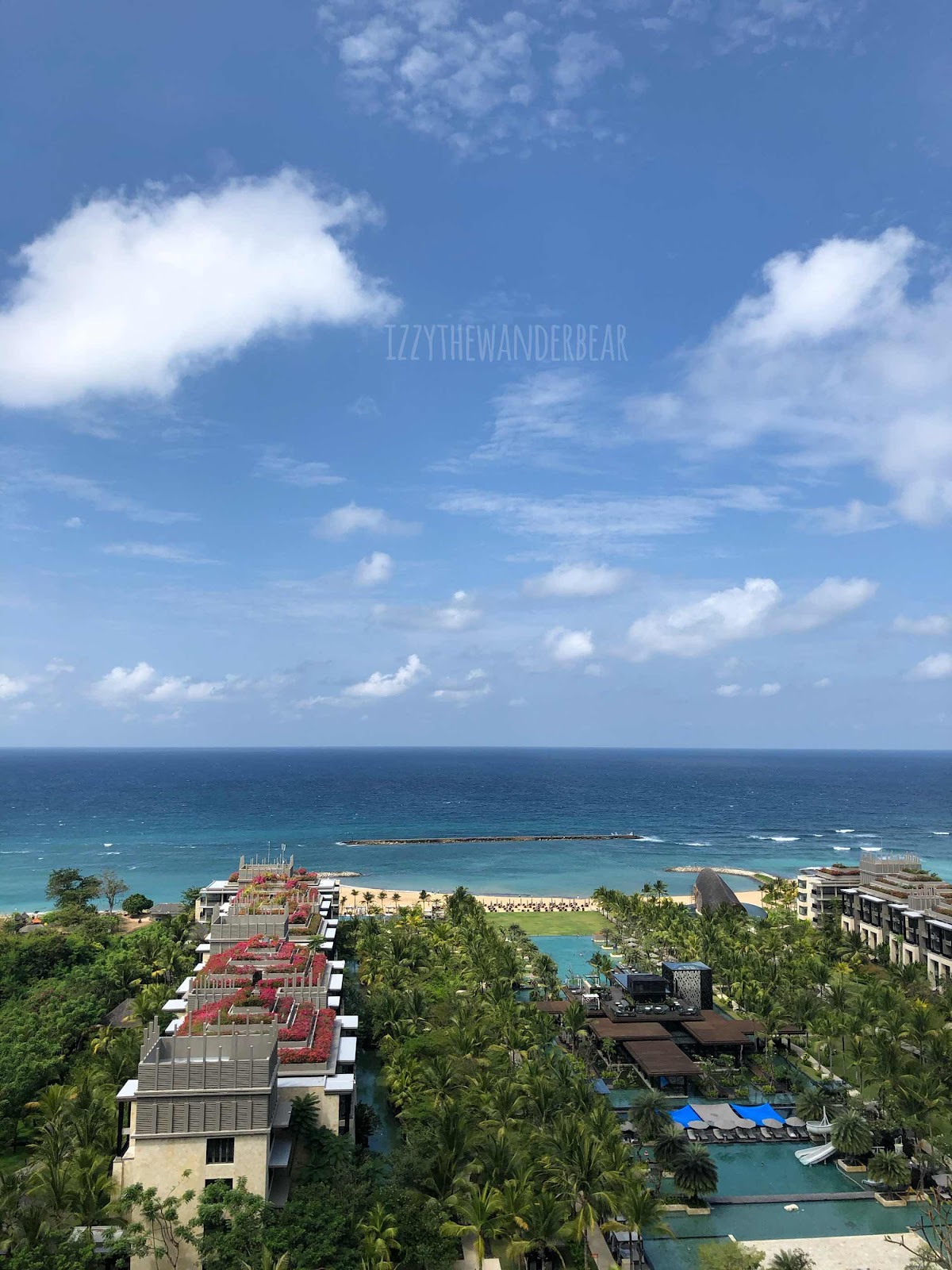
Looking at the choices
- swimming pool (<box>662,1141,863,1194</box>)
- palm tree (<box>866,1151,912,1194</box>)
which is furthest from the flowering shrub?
palm tree (<box>866,1151,912,1194</box>)

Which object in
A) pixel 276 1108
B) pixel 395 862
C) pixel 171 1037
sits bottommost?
pixel 395 862

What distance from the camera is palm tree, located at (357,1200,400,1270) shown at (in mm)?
26828

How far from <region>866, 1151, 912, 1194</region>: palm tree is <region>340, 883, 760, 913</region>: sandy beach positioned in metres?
59.6

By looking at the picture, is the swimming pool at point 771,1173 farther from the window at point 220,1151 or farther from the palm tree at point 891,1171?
the window at point 220,1151

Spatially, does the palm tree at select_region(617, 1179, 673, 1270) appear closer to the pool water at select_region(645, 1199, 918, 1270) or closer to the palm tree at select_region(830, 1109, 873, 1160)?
the pool water at select_region(645, 1199, 918, 1270)

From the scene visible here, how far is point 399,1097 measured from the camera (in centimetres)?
3966

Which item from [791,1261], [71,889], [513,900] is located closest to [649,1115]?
[791,1261]

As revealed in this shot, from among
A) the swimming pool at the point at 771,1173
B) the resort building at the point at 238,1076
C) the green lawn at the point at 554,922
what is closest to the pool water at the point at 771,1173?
the swimming pool at the point at 771,1173

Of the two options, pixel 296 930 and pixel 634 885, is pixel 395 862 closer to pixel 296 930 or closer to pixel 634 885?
pixel 634 885

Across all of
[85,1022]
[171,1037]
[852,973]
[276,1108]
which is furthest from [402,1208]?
[852,973]

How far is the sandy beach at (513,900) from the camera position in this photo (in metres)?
100

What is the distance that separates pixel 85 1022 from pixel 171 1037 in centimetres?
2316

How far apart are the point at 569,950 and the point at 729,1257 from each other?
52145 millimetres

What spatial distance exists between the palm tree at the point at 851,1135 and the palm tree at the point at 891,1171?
4.20ft
